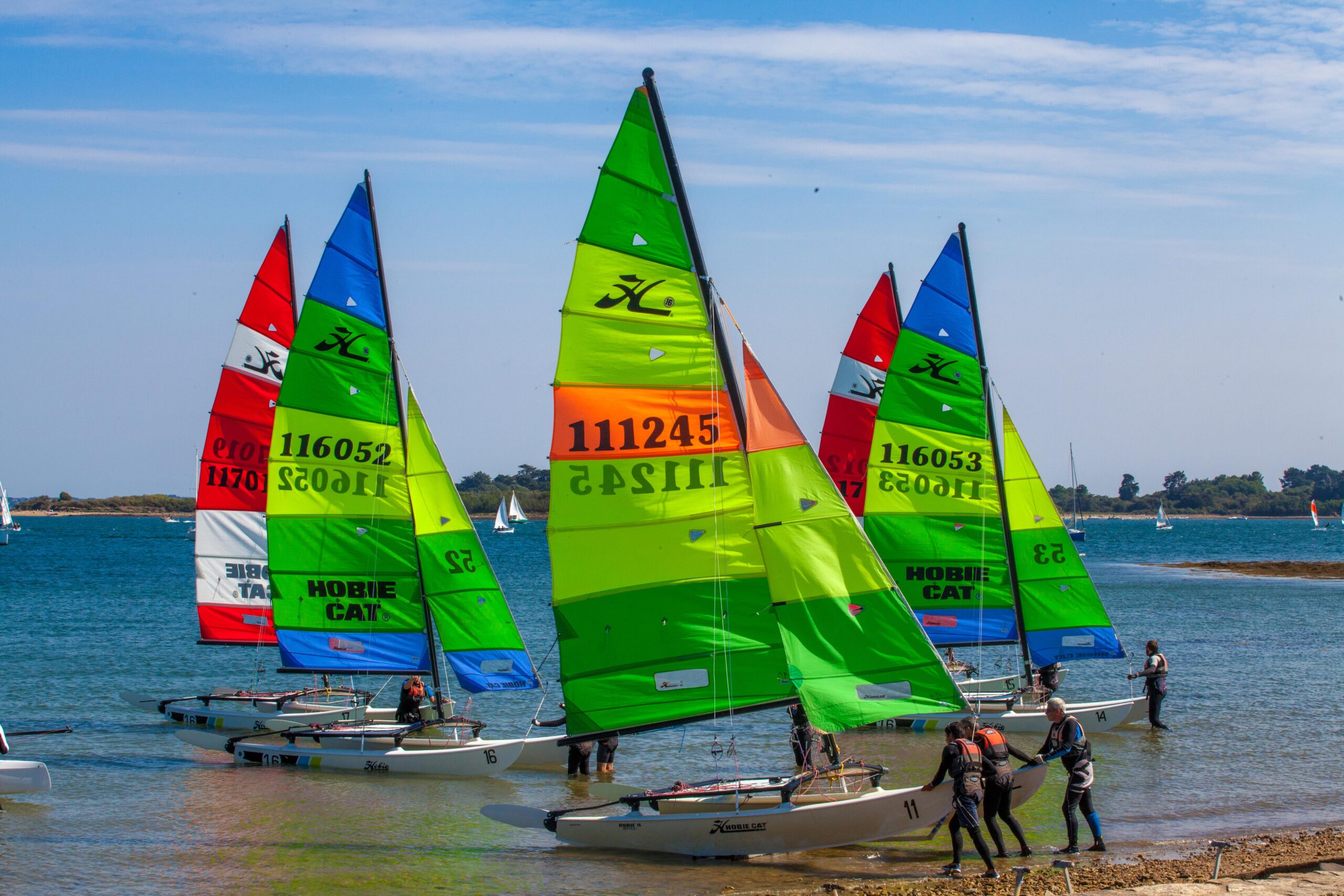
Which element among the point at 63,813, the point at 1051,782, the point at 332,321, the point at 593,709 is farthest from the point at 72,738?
the point at 1051,782

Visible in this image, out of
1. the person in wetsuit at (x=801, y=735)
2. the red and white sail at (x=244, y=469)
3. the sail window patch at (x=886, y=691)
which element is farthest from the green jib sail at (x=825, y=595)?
the red and white sail at (x=244, y=469)

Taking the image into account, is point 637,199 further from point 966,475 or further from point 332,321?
point 966,475

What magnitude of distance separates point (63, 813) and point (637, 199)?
11686mm

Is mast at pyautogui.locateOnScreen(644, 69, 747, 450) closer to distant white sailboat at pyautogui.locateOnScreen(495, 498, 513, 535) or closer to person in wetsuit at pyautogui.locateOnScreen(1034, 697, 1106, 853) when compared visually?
person in wetsuit at pyautogui.locateOnScreen(1034, 697, 1106, 853)

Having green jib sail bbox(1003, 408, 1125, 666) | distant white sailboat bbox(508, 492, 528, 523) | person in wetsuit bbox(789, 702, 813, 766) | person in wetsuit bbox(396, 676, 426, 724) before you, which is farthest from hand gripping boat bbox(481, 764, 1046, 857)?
distant white sailboat bbox(508, 492, 528, 523)

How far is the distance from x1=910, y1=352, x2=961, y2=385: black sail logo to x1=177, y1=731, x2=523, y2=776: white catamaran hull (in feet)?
32.5

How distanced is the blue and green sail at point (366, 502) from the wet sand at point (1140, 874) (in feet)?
29.3

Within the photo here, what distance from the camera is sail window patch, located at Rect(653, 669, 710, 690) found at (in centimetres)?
1362

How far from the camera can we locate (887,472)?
23.1 metres

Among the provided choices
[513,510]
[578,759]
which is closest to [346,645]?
[578,759]

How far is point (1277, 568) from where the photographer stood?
79.2 meters

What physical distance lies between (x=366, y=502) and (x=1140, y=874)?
43.3 feet

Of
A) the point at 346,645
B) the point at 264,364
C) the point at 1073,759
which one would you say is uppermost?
the point at 264,364

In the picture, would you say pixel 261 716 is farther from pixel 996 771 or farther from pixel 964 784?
pixel 996 771
